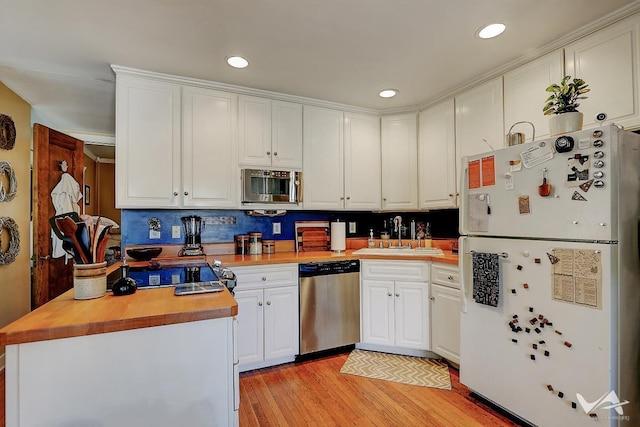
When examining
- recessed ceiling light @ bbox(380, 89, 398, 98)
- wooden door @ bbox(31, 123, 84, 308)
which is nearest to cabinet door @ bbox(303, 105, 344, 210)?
recessed ceiling light @ bbox(380, 89, 398, 98)

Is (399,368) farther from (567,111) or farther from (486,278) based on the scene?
(567,111)

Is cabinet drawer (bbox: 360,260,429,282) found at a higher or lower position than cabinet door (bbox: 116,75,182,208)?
lower

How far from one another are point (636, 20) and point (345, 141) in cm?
217

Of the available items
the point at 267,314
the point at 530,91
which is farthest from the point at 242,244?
the point at 530,91

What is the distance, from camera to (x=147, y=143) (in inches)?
99.3

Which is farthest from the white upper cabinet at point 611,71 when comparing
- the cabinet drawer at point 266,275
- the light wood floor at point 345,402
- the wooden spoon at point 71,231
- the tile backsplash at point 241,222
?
the wooden spoon at point 71,231

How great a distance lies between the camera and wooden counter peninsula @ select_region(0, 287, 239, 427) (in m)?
1.08

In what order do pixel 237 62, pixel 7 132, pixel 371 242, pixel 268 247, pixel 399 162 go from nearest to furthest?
pixel 237 62 → pixel 7 132 → pixel 268 247 → pixel 399 162 → pixel 371 242

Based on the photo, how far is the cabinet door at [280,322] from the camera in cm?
260

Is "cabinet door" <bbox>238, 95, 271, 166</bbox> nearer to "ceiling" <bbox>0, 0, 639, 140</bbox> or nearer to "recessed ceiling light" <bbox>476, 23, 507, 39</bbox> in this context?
"ceiling" <bbox>0, 0, 639, 140</bbox>

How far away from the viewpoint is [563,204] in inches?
64.1

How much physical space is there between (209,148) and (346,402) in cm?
224

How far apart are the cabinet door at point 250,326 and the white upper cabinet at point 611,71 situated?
2582 millimetres

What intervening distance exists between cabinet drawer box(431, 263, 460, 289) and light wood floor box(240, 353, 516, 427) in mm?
721
